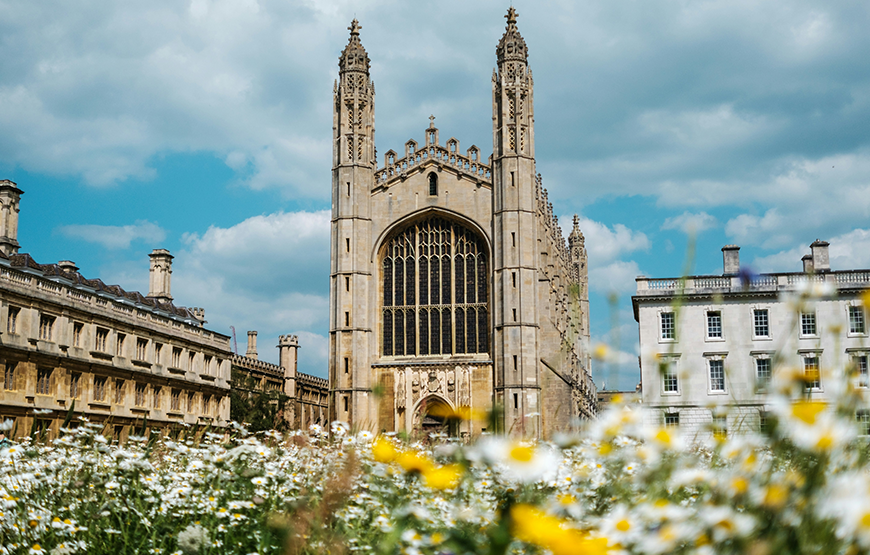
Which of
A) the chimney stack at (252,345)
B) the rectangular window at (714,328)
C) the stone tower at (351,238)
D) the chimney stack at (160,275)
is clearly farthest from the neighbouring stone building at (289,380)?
the rectangular window at (714,328)

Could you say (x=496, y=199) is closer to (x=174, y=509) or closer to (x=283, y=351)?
(x=283, y=351)

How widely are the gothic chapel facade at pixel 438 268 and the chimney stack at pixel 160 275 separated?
46.2ft

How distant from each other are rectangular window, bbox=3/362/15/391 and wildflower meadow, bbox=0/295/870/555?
27.1 meters

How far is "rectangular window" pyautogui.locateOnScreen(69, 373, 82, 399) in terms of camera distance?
3581 centimetres

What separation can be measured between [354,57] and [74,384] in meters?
22.8

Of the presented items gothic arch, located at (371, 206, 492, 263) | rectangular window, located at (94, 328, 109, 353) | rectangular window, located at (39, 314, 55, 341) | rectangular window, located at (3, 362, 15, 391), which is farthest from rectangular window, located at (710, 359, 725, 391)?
rectangular window, located at (3, 362, 15, 391)

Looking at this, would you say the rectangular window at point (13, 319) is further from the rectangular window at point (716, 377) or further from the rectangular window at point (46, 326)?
the rectangular window at point (716, 377)

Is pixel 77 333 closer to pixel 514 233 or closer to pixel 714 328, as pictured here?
pixel 514 233

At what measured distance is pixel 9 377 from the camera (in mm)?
31984

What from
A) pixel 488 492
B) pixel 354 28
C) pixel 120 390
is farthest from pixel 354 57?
pixel 488 492

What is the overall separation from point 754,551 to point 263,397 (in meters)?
52.0

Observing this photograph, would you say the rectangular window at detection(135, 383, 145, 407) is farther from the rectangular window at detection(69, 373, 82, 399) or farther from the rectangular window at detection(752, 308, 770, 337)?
the rectangular window at detection(752, 308, 770, 337)

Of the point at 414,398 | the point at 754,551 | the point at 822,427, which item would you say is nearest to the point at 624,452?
the point at 822,427

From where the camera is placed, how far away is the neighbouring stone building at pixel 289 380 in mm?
59094
